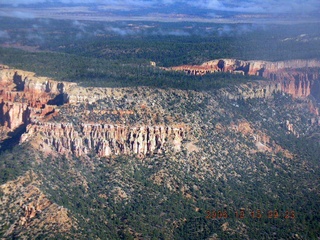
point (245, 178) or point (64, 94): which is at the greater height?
point (64, 94)

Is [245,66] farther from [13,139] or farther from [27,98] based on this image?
[13,139]

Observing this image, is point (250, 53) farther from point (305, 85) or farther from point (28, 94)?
point (28, 94)

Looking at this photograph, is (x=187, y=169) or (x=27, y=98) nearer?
(x=187, y=169)

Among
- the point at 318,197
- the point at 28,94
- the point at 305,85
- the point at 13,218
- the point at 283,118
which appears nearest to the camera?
the point at 13,218

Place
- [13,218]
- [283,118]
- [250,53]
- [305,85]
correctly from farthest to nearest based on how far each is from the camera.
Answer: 1. [250,53]
2. [305,85]
3. [283,118]
4. [13,218]

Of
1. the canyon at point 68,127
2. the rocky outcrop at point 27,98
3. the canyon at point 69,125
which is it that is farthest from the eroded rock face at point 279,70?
the canyon at point 68,127

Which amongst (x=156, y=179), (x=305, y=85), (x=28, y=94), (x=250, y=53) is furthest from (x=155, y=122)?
(x=250, y=53)
